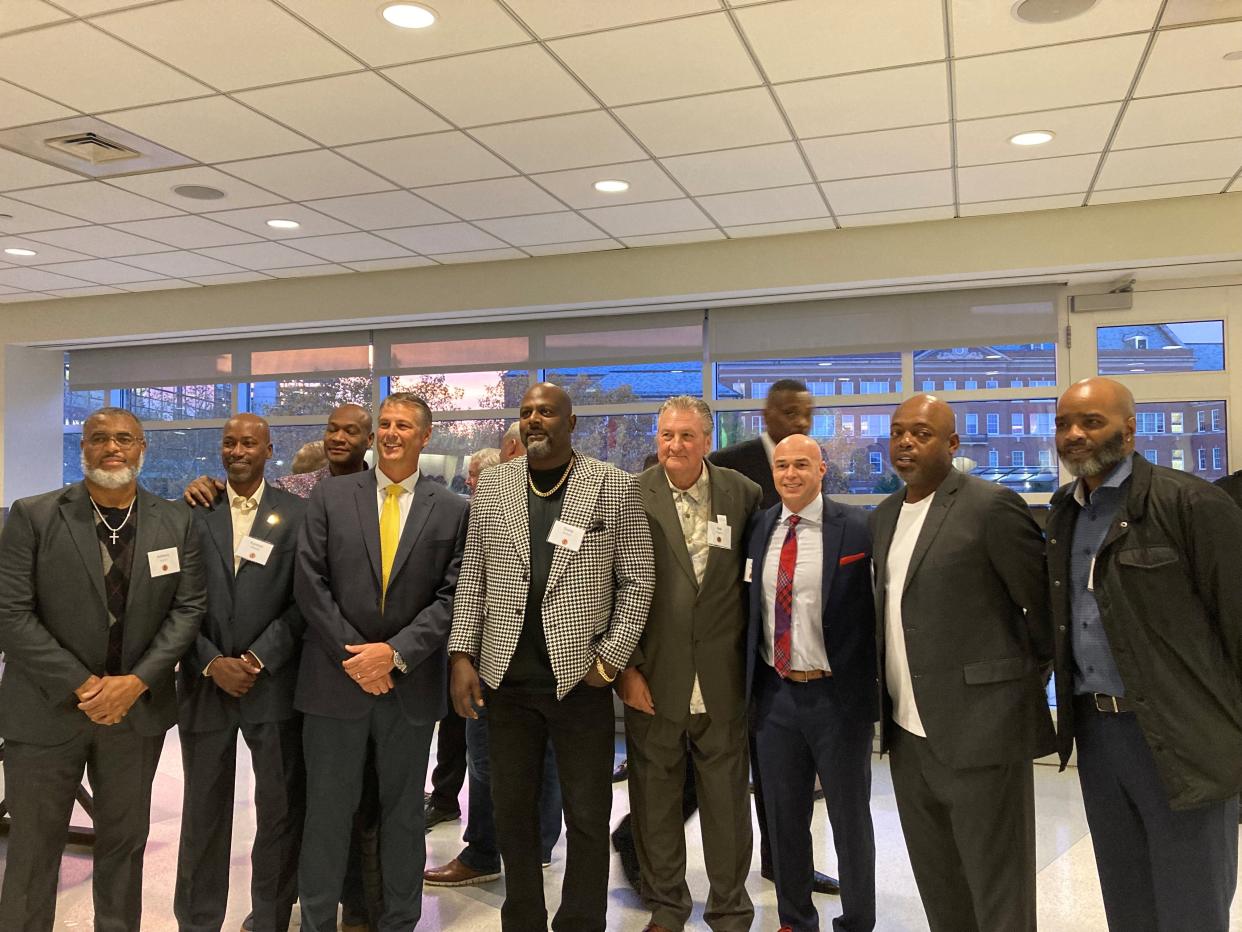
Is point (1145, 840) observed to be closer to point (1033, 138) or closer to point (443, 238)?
point (1033, 138)

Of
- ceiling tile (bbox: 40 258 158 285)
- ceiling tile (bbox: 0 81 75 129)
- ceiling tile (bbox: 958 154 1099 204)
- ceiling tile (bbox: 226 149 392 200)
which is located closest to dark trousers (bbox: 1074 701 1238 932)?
ceiling tile (bbox: 958 154 1099 204)

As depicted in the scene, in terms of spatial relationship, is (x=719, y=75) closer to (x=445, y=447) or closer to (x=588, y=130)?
(x=588, y=130)

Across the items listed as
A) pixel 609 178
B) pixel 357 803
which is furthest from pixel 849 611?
pixel 609 178

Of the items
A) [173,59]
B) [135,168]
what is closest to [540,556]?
[173,59]

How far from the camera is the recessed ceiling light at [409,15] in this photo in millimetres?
3123

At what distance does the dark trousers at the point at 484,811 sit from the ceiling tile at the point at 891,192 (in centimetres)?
334

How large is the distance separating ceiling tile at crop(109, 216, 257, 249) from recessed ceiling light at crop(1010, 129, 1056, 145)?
4.53 m

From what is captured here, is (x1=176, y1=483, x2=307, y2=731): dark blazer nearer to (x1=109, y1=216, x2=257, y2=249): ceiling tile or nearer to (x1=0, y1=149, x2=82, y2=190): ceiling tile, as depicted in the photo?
(x1=0, y1=149, x2=82, y2=190): ceiling tile

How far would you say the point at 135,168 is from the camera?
4.69 meters

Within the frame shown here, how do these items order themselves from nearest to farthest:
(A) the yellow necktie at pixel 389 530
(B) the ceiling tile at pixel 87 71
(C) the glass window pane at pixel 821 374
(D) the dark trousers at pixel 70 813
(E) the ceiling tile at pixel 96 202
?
1. (D) the dark trousers at pixel 70 813
2. (A) the yellow necktie at pixel 389 530
3. (B) the ceiling tile at pixel 87 71
4. (E) the ceiling tile at pixel 96 202
5. (C) the glass window pane at pixel 821 374

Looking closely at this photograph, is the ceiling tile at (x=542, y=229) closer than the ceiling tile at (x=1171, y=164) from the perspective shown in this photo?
No

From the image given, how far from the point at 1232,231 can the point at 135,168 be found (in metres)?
5.96

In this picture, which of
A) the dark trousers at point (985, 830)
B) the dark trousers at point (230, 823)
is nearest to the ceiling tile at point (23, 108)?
the dark trousers at point (230, 823)

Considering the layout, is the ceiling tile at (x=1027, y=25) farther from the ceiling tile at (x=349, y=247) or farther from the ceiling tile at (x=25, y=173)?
the ceiling tile at (x=25, y=173)
